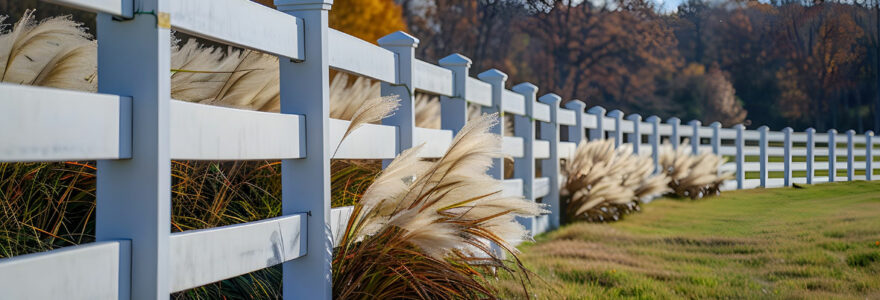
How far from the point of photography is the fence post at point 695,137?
9.13 metres

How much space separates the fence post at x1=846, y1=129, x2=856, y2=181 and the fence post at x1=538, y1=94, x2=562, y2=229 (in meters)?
2.52

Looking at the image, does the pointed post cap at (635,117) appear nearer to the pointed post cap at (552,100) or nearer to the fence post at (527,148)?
the pointed post cap at (552,100)

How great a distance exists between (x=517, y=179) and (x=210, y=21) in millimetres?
3949

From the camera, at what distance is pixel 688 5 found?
4.37 metres

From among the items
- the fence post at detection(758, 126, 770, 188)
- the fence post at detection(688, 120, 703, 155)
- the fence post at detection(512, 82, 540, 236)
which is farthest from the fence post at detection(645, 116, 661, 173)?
the fence post at detection(758, 126, 770, 188)

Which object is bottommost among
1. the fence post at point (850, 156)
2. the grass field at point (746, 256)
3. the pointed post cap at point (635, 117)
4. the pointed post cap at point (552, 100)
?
the grass field at point (746, 256)

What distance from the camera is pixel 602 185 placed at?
20.8ft

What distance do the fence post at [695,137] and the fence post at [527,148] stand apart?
3.62 metres

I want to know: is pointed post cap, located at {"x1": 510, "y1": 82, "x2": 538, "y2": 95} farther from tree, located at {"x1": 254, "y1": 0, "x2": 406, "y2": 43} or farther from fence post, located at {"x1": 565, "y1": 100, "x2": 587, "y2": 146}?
tree, located at {"x1": 254, "y1": 0, "x2": 406, "y2": 43}

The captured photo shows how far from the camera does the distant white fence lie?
4.74ft

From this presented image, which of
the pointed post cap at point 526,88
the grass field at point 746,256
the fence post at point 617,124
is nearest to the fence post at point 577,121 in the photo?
the fence post at point 617,124

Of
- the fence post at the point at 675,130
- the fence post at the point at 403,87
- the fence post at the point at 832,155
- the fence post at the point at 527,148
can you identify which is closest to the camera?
the fence post at the point at 403,87

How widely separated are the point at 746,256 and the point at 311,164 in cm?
263

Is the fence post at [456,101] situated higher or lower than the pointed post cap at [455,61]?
lower
